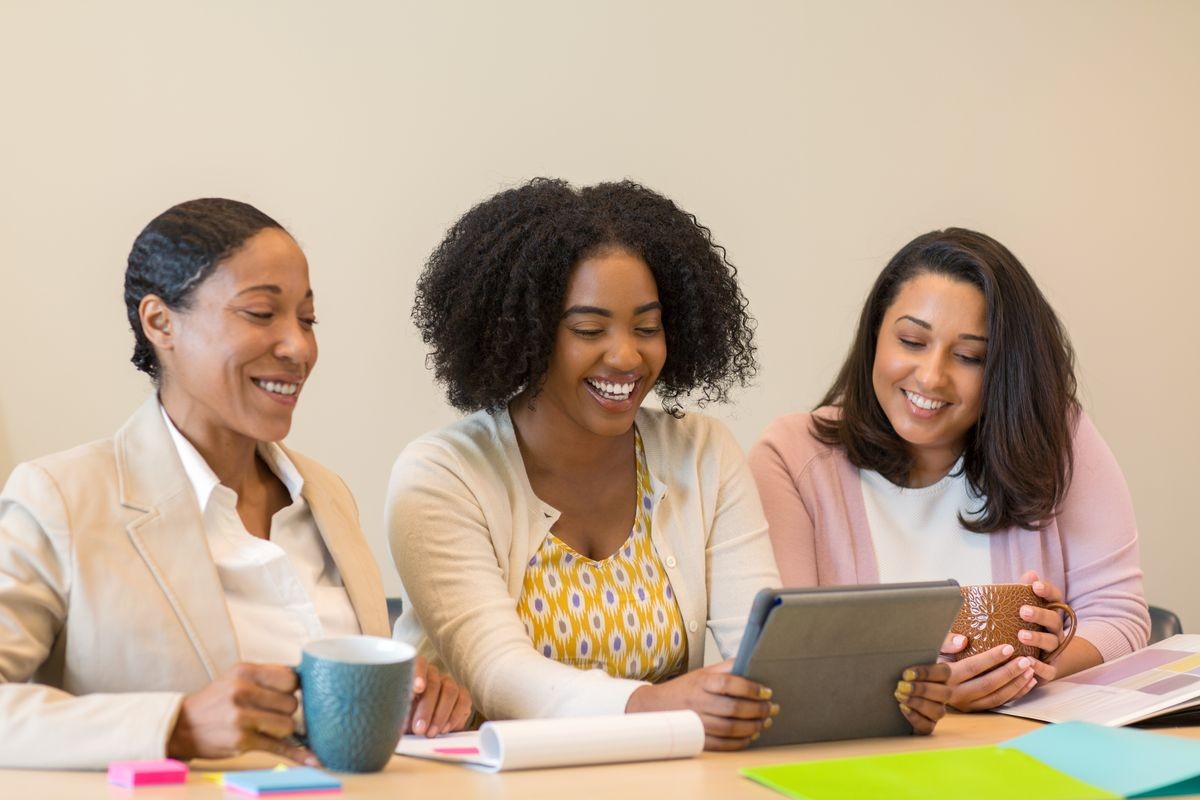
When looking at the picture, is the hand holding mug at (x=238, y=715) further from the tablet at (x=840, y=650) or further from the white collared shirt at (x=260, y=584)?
the tablet at (x=840, y=650)

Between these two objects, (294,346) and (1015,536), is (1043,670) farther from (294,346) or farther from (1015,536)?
(294,346)

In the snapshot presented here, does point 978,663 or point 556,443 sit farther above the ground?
point 556,443

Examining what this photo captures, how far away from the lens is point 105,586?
1.44 metres

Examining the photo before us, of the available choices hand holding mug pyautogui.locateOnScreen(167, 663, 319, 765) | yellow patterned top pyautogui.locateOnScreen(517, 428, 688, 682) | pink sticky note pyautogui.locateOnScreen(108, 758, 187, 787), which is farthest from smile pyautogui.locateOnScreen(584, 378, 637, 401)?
pink sticky note pyautogui.locateOnScreen(108, 758, 187, 787)

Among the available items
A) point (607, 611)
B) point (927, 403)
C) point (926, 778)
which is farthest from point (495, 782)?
point (927, 403)

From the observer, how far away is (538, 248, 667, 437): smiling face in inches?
79.4

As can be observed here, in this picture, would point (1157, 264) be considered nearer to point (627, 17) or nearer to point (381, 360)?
point (627, 17)

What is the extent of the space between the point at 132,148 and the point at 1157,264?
2714 mm

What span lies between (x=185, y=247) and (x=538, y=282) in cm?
60

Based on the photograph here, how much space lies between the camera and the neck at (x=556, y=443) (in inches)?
83.0

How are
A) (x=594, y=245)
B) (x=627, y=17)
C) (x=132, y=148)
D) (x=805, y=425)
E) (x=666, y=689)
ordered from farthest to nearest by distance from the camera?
1. (x=627, y=17)
2. (x=132, y=148)
3. (x=805, y=425)
4. (x=594, y=245)
5. (x=666, y=689)

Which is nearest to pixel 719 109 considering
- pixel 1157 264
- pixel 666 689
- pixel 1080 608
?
pixel 1157 264

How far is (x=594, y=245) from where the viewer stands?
2049 mm

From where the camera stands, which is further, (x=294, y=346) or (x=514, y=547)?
(x=514, y=547)
